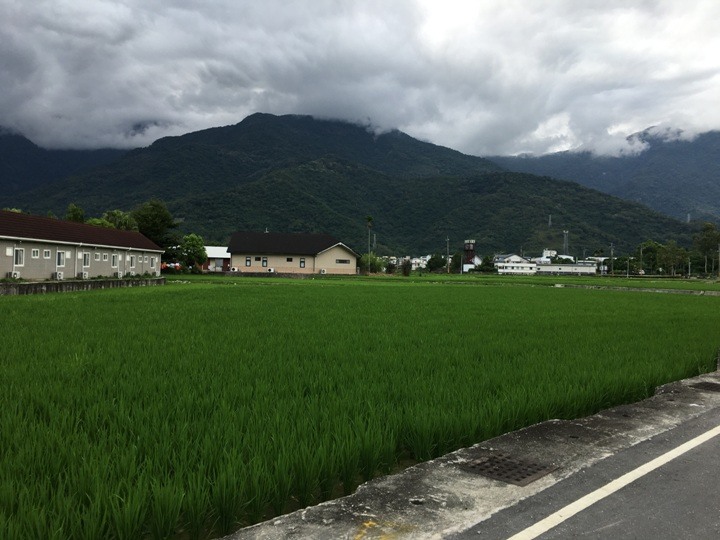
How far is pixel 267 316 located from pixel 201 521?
12.8 meters

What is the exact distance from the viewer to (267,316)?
15945mm

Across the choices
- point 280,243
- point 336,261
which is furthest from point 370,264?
point 280,243

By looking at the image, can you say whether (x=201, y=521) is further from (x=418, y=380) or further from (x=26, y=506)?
(x=418, y=380)

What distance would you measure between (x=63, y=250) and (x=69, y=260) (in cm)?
117

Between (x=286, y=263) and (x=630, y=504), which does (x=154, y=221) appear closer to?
(x=286, y=263)

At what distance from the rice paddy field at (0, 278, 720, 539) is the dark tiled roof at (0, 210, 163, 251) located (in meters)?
24.4

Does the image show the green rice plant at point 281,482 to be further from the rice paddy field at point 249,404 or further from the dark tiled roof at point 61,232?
the dark tiled roof at point 61,232

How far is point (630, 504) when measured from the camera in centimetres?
379

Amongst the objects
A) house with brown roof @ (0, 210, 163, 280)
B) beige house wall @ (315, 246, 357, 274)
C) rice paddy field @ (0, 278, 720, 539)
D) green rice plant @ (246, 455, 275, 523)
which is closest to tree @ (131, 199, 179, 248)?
house with brown roof @ (0, 210, 163, 280)

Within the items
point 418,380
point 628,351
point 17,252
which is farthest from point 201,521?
point 17,252

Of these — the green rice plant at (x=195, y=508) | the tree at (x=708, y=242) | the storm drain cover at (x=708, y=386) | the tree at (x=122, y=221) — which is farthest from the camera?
the tree at (x=708, y=242)

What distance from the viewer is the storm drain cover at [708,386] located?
7.71 m

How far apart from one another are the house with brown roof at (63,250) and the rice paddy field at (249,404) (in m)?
23.3

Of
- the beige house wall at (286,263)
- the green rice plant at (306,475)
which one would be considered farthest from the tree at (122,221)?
the green rice plant at (306,475)
